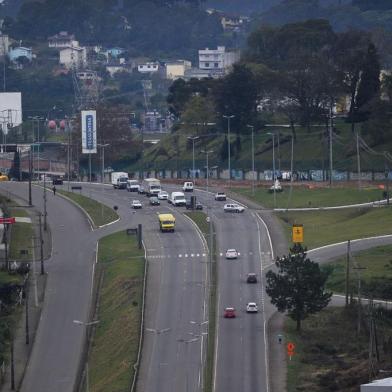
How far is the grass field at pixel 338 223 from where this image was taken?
3095 inches

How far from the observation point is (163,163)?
12150 cm

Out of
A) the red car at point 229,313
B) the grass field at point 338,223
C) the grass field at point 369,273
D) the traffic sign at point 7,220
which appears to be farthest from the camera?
the traffic sign at point 7,220

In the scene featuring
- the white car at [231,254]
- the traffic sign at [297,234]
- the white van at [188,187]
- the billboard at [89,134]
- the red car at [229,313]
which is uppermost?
the billboard at [89,134]

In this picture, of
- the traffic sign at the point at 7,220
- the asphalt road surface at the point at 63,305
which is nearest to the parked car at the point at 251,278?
the asphalt road surface at the point at 63,305

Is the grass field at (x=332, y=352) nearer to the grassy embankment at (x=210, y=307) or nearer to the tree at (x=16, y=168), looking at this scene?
the grassy embankment at (x=210, y=307)

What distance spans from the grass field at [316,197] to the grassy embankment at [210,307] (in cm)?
499

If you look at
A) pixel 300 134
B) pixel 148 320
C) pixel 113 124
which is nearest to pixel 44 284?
pixel 148 320

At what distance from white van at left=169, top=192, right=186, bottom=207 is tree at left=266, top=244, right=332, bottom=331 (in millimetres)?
30828

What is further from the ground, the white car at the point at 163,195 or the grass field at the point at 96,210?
the white car at the point at 163,195

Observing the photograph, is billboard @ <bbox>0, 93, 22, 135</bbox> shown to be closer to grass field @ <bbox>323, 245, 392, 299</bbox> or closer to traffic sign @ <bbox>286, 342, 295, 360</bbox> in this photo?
grass field @ <bbox>323, 245, 392, 299</bbox>

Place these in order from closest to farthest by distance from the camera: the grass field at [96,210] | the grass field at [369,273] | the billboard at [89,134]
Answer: the grass field at [369,273], the grass field at [96,210], the billboard at [89,134]

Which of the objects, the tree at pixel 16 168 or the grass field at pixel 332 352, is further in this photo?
the tree at pixel 16 168

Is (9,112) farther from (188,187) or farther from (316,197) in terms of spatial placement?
(316,197)

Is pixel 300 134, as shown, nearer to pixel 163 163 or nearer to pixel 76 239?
pixel 163 163
